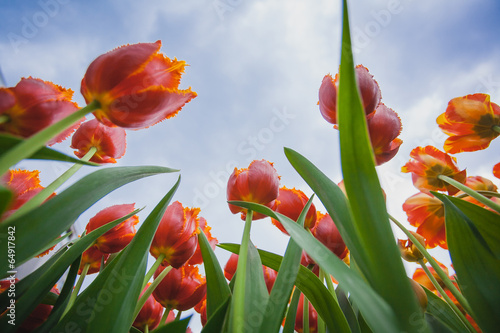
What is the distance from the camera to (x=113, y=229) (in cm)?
42

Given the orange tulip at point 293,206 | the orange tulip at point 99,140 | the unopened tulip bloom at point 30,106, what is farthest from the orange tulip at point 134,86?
the orange tulip at point 293,206

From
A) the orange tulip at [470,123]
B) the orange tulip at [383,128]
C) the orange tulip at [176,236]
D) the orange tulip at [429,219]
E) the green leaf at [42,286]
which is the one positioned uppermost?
the orange tulip at [470,123]

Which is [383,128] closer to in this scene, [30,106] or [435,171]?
[435,171]

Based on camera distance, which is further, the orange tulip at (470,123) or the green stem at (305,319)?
the orange tulip at (470,123)

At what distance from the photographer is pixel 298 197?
1.62 ft

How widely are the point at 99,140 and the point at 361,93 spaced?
35 cm

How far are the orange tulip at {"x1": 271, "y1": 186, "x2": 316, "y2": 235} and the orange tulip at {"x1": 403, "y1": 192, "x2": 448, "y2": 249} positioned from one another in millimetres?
177

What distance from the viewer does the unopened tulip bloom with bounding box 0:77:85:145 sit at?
266mm

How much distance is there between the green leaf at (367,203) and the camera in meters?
0.21

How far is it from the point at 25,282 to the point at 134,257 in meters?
0.12

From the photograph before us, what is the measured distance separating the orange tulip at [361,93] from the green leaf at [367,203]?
0.64 ft

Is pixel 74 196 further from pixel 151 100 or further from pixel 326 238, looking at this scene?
pixel 326 238

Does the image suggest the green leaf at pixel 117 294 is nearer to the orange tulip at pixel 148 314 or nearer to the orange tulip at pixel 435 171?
the orange tulip at pixel 148 314

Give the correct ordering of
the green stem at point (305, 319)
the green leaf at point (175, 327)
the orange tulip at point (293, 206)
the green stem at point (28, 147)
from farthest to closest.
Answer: the orange tulip at point (293, 206), the green stem at point (305, 319), the green leaf at point (175, 327), the green stem at point (28, 147)
